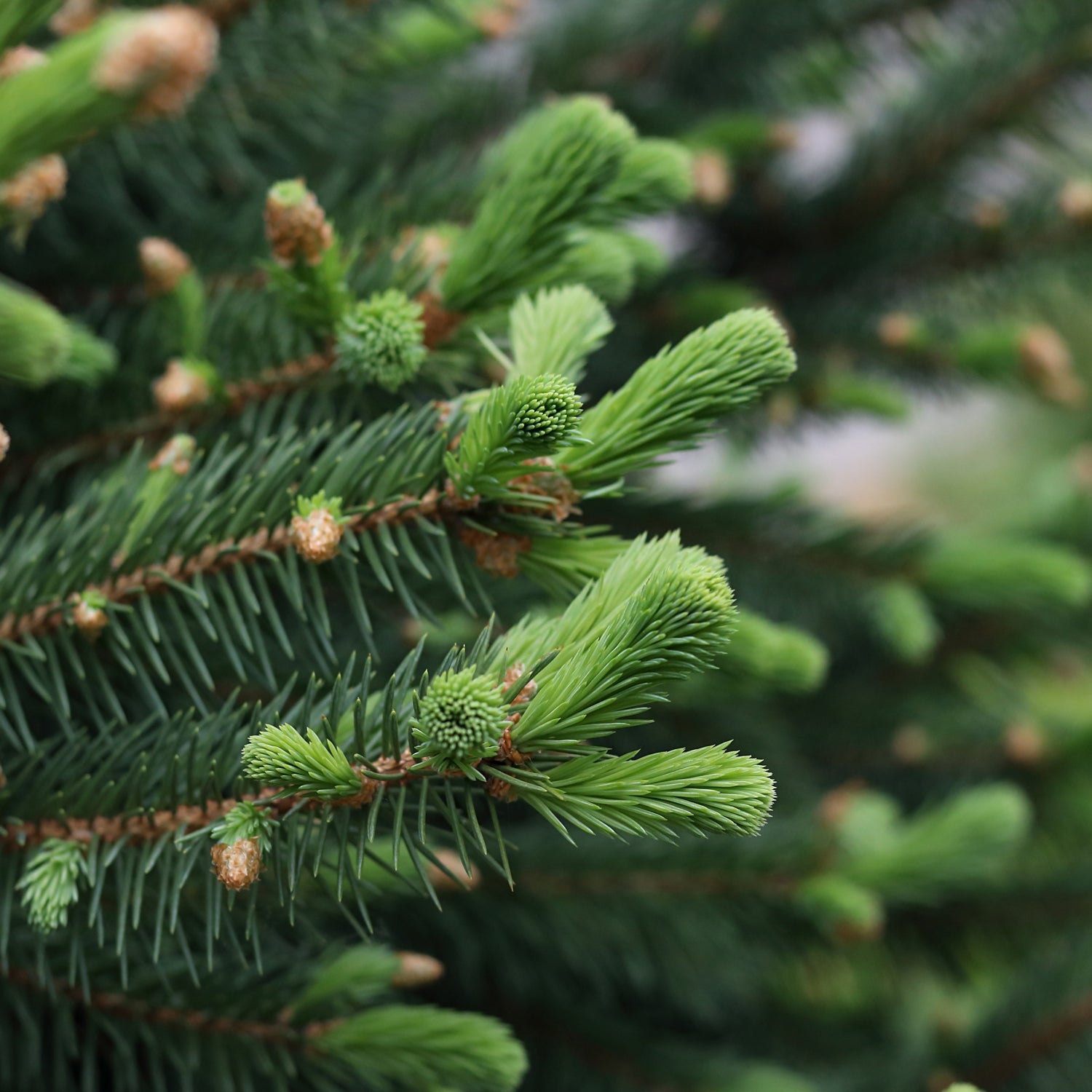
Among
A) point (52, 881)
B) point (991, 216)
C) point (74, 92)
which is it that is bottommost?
point (52, 881)

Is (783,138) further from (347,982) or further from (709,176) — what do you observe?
(347,982)

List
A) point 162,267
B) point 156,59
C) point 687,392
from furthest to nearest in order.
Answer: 1. point 162,267
2. point 687,392
3. point 156,59

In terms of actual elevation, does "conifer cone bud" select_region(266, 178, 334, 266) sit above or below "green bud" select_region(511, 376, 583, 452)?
above

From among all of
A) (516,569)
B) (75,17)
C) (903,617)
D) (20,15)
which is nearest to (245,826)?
(516,569)

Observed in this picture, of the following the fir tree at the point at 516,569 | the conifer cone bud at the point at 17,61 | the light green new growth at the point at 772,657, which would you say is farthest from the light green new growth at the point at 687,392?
the conifer cone bud at the point at 17,61

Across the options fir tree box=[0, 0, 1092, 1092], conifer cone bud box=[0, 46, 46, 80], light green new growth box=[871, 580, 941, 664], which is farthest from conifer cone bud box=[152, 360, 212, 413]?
light green new growth box=[871, 580, 941, 664]

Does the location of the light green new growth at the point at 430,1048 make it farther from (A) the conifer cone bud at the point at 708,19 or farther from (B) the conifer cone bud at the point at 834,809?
(A) the conifer cone bud at the point at 708,19

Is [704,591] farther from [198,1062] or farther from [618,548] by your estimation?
[198,1062]

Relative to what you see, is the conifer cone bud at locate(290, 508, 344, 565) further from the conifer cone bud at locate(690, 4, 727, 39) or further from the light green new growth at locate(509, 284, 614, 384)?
the conifer cone bud at locate(690, 4, 727, 39)
